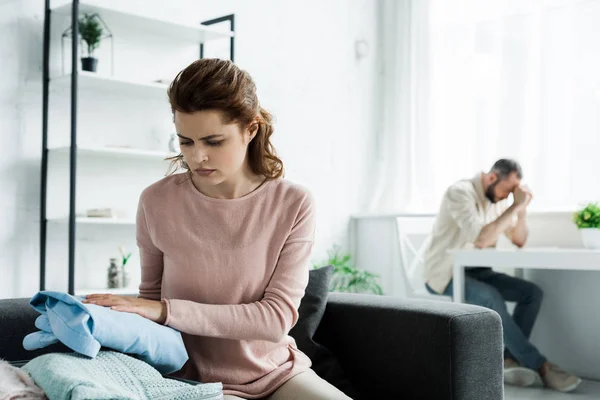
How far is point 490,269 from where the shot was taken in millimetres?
3904

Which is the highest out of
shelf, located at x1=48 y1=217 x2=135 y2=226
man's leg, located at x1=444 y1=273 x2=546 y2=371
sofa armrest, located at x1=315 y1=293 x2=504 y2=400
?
shelf, located at x1=48 y1=217 x2=135 y2=226

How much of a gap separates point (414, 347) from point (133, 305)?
711mm

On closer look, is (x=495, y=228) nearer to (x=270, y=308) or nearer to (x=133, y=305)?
(x=270, y=308)

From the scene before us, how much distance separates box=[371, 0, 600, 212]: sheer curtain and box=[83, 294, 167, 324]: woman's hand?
3.07 meters

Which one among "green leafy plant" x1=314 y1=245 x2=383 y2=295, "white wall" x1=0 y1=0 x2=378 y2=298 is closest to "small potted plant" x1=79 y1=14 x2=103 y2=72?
"white wall" x1=0 y1=0 x2=378 y2=298

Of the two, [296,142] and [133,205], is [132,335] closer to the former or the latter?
[133,205]

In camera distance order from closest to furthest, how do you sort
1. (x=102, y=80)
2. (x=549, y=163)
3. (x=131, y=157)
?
(x=102, y=80) → (x=131, y=157) → (x=549, y=163)

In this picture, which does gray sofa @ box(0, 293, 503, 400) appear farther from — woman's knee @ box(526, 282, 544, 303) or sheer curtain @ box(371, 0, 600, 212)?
sheer curtain @ box(371, 0, 600, 212)

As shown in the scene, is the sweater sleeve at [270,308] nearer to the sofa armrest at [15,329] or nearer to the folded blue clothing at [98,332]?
the folded blue clothing at [98,332]

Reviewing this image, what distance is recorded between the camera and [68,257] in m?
3.60

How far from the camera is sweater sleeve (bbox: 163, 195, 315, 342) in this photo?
1.50 metres

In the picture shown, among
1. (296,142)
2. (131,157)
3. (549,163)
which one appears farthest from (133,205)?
(549,163)

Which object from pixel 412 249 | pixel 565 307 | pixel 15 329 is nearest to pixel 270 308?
pixel 15 329

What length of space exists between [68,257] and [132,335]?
2.38 m
